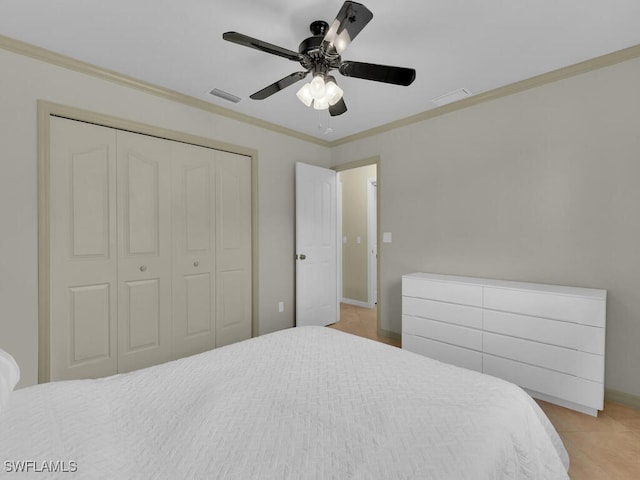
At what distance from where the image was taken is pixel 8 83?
2.04 metres

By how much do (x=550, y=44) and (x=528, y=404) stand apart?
2.26 m

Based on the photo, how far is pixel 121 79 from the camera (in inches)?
96.8

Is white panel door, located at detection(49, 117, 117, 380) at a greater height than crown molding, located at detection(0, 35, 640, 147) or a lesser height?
lesser

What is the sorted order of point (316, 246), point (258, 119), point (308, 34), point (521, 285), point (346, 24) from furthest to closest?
point (316, 246)
point (258, 119)
point (521, 285)
point (308, 34)
point (346, 24)

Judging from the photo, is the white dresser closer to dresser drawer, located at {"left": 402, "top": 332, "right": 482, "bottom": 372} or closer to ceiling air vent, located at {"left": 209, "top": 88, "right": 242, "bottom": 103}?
dresser drawer, located at {"left": 402, "top": 332, "right": 482, "bottom": 372}

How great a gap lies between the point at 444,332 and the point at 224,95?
2884 mm

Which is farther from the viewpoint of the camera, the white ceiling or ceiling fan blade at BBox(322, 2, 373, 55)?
the white ceiling

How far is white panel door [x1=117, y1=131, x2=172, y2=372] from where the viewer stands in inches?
99.7

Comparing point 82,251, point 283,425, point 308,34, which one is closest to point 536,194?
point 308,34

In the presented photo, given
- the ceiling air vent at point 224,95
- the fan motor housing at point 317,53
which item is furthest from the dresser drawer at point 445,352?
the ceiling air vent at point 224,95

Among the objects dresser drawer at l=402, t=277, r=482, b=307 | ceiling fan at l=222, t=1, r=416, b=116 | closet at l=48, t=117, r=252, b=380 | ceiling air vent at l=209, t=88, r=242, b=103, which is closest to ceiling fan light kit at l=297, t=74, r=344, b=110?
ceiling fan at l=222, t=1, r=416, b=116

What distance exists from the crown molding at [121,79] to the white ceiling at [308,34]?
0.06 meters
